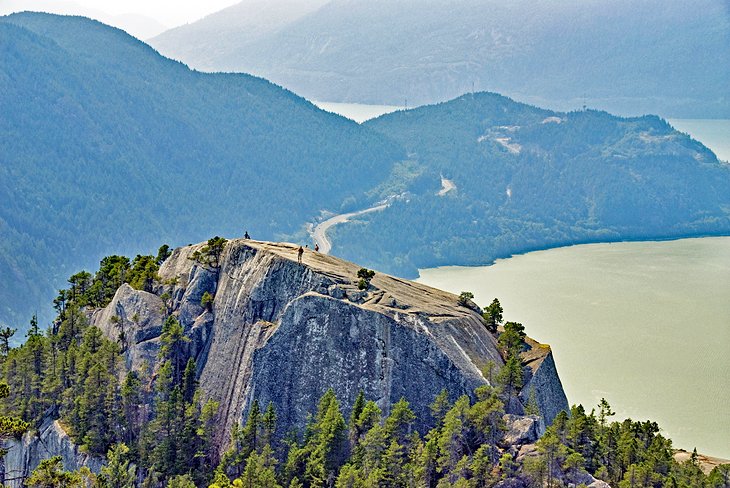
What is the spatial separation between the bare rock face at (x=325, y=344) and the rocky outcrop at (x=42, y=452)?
703 centimetres

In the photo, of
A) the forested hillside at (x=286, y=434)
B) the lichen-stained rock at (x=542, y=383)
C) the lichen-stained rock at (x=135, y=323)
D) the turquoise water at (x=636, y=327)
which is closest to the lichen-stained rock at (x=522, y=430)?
the forested hillside at (x=286, y=434)

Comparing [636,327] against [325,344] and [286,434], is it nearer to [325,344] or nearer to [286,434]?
[325,344]

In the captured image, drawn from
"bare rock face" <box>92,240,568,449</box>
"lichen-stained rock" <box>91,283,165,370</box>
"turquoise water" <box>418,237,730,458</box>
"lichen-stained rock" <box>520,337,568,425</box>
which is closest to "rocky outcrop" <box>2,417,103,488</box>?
"lichen-stained rock" <box>91,283,165,370</box>

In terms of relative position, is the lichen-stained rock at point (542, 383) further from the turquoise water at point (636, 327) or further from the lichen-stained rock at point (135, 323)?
the turquoise water at point (636, 327)

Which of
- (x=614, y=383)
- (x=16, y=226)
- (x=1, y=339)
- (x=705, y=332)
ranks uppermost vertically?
(x=16, y=226)

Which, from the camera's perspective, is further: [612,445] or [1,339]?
[1,339]

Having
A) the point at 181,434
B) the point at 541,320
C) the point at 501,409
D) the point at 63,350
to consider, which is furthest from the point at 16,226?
the point at 501,409

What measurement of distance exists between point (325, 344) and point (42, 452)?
21448mm

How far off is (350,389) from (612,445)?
16933mm

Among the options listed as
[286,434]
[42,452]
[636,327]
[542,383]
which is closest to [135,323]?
[42,452]

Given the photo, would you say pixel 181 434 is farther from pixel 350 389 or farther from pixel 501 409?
pixel 501 409

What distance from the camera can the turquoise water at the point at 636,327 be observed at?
3853 inches

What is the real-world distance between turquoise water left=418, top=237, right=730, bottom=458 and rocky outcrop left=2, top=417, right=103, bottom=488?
178 ft

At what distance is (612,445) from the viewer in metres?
61.6
